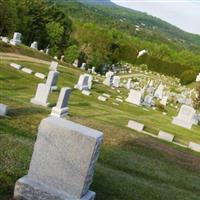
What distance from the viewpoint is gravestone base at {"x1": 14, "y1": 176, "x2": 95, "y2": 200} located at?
28.0 ft

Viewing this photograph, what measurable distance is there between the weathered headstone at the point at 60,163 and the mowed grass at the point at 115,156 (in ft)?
2.01

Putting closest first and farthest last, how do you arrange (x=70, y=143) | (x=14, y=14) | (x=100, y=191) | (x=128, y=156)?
(x=70, y=143), (x=100, y=191), (x=128, y=156), (x=14, y=14)

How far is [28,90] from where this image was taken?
92.7 feet

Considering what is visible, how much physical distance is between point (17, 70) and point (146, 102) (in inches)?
541

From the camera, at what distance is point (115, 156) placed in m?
16.0

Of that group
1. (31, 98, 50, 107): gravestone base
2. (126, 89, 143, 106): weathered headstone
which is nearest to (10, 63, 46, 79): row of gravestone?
(126, 89, 143, 106): weathered headstone

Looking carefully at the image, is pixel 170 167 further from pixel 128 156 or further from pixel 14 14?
pixel 14 14

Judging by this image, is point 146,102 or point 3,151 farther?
point 146,102

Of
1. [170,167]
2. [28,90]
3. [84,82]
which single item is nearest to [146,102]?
[84,82]

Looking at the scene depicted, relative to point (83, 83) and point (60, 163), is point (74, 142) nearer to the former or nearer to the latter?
point (60, 163)

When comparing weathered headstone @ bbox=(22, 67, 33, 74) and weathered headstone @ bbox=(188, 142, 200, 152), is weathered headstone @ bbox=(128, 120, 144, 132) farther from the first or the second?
weathered headstone @ bbox=(22, 67, 33, 74)

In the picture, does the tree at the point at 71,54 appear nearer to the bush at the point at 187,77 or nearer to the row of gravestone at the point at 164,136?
the bush at the point at 187,77

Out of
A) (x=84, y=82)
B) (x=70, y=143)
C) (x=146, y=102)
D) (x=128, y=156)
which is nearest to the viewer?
(x=70, y=143)

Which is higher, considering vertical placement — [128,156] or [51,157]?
[51,157]
